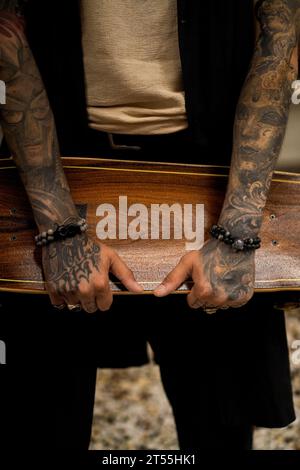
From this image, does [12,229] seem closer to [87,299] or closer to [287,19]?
[87,299]

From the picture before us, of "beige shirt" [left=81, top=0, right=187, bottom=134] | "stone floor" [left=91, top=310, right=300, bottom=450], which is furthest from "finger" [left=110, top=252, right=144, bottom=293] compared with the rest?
"stone floor" [left=91, top=310, right=300, bottom=450]

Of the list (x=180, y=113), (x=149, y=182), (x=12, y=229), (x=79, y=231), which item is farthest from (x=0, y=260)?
(x=180, y=113)

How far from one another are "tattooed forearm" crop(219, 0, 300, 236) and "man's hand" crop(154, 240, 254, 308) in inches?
1.8

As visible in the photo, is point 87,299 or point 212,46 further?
point 212,46

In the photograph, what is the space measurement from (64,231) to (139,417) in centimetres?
158

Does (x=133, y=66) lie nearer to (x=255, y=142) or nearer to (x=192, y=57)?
(x=192, y=57)

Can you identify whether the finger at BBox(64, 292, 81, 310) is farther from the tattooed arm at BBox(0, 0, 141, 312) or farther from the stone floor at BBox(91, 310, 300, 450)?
the stone floor at BBox(91, 310, 300, 450)

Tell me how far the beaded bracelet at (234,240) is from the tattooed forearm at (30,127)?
0.24 meters

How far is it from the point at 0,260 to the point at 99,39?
413 mm

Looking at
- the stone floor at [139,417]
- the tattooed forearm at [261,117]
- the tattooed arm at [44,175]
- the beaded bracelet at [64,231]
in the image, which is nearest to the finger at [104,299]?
the tattooed arm at [44,175]

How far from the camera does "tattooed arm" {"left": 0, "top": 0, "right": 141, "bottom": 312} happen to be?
0.86m

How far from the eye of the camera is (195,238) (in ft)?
3.25

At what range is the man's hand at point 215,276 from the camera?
0.88 m
